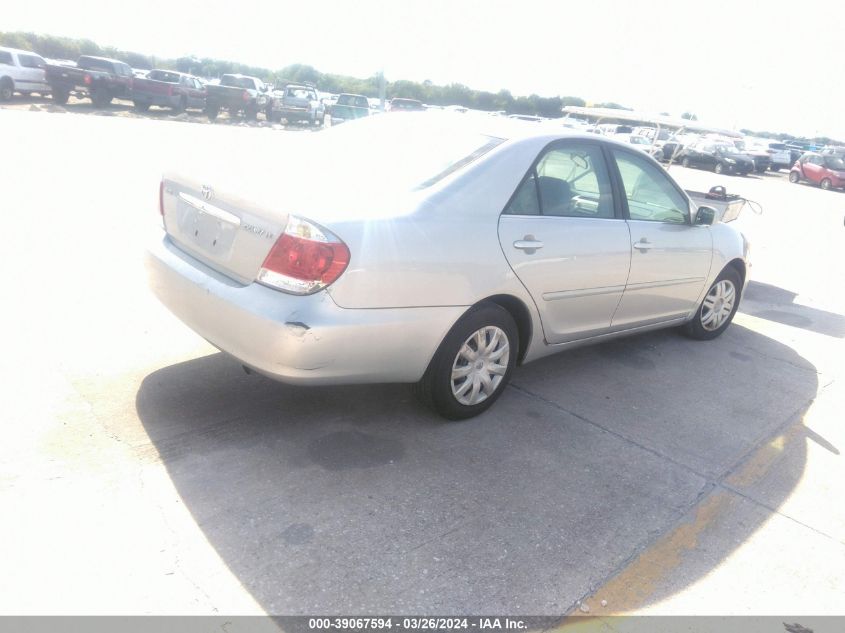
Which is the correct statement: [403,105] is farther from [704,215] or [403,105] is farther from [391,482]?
[391,482]

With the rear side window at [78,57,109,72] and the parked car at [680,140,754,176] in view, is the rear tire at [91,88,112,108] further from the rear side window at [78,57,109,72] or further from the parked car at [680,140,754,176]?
the parked car at [680,140,754,176]

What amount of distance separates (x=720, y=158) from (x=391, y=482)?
31.7 meters

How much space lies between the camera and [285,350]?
10.3ft

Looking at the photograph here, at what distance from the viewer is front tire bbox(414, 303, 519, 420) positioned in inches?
146

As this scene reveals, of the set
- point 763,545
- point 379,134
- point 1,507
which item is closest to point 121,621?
point 1,507

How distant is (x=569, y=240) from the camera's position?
13.7 ft

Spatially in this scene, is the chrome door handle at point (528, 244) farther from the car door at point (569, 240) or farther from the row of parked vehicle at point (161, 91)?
the row of parked vehicle at point (161, 91)

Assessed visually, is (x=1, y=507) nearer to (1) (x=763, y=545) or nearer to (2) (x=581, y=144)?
(1) (x=763, y=545)

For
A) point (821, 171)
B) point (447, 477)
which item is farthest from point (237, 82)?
point (447, 477)

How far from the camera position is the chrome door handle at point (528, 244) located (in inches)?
152

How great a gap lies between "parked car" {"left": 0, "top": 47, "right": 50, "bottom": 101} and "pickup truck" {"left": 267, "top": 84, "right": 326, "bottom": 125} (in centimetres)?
904

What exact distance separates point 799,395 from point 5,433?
5022mm

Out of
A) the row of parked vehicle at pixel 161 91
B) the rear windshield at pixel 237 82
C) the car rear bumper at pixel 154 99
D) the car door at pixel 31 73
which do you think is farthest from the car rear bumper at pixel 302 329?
the rear windshield at pixel 237 82

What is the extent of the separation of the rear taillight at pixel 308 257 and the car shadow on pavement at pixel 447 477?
907mm
